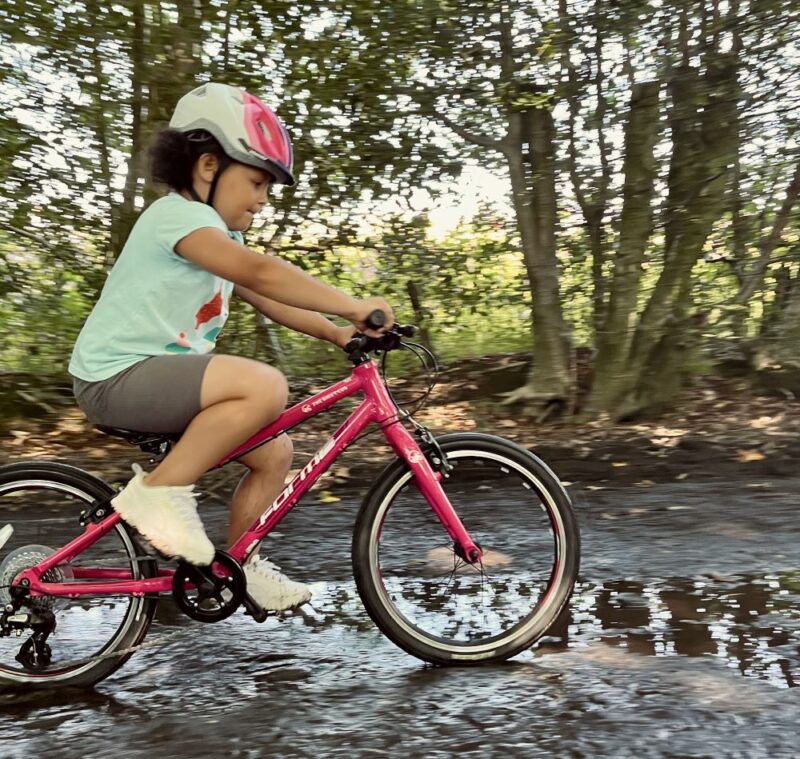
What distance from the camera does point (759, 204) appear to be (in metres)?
7.39

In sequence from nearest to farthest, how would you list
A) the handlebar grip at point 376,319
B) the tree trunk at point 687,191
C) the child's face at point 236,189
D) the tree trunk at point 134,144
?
the handlebar grip at point 376,319
the child's face at point 236,189
the tree trunk at point 134,144
the tree trunk at point 687,191

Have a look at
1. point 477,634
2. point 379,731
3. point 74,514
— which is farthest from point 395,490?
point 74,514

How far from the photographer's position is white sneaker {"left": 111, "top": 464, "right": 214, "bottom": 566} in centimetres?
329

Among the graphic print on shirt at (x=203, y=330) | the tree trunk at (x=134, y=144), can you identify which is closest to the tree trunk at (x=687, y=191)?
the tree trunk at (x=134, y=144)

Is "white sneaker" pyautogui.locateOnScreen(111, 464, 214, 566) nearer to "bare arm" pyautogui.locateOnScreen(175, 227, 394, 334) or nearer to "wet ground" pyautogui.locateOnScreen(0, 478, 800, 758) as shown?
"wet ground" pyautogui.locateOnScreen(0, 478, 800, 758)

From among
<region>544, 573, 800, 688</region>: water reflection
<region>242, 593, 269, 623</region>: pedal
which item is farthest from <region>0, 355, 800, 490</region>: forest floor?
<region>242, 593, 269, 623</region>: pedal

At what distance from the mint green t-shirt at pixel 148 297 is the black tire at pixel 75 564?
1.29 feet

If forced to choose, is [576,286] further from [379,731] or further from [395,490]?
[379,731]

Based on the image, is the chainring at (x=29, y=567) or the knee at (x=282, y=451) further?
the knee at (x=282, y=451)

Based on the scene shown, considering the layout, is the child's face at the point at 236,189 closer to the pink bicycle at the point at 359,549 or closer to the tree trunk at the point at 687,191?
the pink bicycle at the point at 359,549

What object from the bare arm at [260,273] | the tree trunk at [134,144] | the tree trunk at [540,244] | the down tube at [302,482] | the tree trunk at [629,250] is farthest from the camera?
the tree trunk at [540,244]

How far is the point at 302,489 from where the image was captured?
3568mm

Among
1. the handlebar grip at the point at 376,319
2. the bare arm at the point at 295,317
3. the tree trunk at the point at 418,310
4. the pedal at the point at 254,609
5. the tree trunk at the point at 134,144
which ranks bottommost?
the pedal at the point at 254,609

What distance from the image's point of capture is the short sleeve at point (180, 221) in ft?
10.6
